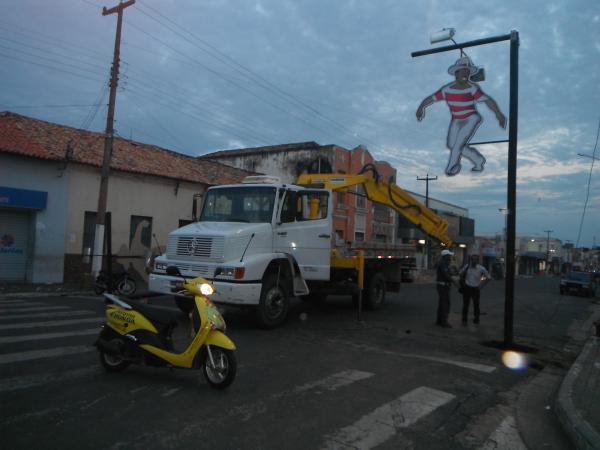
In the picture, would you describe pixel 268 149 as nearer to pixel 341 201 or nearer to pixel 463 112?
pixel 341 201

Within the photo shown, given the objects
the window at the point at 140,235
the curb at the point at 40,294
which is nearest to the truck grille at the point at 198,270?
the curb at the point at 40,294

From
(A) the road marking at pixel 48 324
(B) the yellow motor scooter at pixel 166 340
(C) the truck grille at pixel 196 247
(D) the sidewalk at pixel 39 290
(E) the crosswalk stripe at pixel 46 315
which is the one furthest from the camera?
(D) the sidewalk at pixel 39 290

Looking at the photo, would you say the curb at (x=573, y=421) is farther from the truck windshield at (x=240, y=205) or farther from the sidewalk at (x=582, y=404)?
the truck windshield at (x=240, y=205)

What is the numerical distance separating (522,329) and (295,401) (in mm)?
8893

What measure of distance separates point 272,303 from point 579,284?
1087 inches

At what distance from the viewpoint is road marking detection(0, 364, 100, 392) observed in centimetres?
538

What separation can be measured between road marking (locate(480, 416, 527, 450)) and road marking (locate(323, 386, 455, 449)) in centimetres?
69

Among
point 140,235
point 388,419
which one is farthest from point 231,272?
point 140,235

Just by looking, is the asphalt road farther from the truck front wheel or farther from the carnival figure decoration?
the carnival figure decoration

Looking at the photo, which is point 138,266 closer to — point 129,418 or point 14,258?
point 14,258

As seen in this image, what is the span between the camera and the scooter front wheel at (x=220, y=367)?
5.46 metres

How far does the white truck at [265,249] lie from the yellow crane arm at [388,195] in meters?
0.06

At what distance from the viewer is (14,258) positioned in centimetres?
1736

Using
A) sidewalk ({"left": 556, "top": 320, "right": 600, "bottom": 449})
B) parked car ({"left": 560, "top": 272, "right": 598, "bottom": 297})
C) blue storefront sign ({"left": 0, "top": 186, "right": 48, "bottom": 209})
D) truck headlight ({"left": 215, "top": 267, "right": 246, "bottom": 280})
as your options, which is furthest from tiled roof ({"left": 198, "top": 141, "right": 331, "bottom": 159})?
sidewalk ({"left": 556, "top": 320, "right": 600, "bottom": 449})
